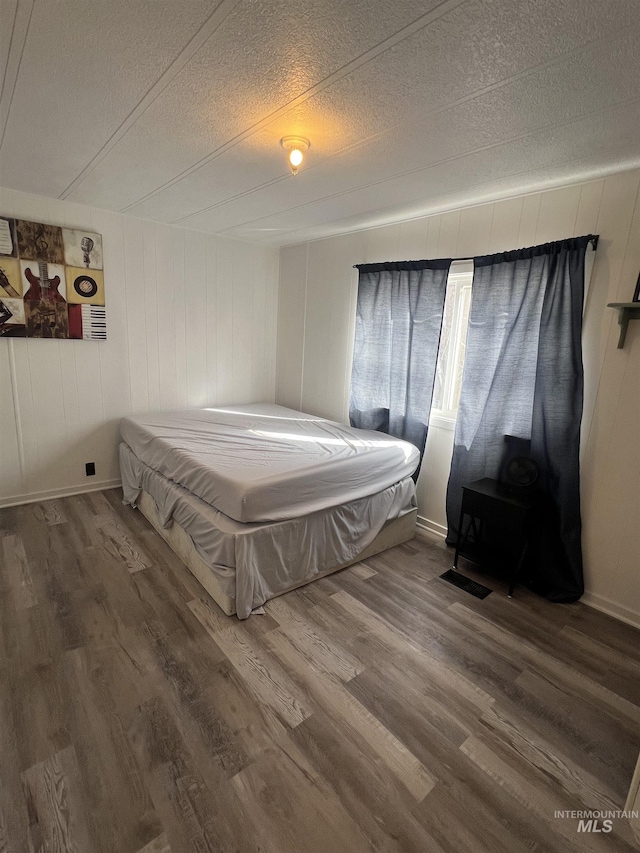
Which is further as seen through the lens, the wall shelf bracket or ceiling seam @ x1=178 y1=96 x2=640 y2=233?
the wall shelf bracket

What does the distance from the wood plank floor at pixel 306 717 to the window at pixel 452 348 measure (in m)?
1.29

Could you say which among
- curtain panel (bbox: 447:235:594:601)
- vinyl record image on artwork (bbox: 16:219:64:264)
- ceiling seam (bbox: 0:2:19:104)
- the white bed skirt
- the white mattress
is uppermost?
ceiling seam (bbox: 0:2:19:104)

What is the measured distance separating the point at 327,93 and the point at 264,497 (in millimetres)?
1733

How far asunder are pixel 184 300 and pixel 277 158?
79.5 inches

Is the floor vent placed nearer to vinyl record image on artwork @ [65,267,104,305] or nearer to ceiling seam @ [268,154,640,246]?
ceiling seam @ [268,154,640,246]

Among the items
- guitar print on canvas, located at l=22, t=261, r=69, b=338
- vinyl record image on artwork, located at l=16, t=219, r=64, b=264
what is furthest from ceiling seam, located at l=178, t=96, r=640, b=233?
guitar print on canvas, located at l=22, t=261, r=69, b=338

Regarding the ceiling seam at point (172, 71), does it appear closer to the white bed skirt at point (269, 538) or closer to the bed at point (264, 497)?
the bed at point (264, 497)

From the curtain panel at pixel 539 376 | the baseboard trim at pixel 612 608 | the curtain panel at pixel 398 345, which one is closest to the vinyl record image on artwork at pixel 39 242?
the curtain panel at pixel 398 345

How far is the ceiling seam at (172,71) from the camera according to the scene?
1155mm

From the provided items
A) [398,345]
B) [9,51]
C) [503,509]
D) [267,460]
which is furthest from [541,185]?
[9,51]

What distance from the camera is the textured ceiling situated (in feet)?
3.78

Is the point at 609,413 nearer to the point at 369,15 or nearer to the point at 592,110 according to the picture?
the point at 592,110

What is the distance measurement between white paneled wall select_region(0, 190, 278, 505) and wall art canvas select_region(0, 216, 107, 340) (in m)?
0.08

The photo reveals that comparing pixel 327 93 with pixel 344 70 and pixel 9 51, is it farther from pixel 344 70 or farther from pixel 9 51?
pixel 9 51
